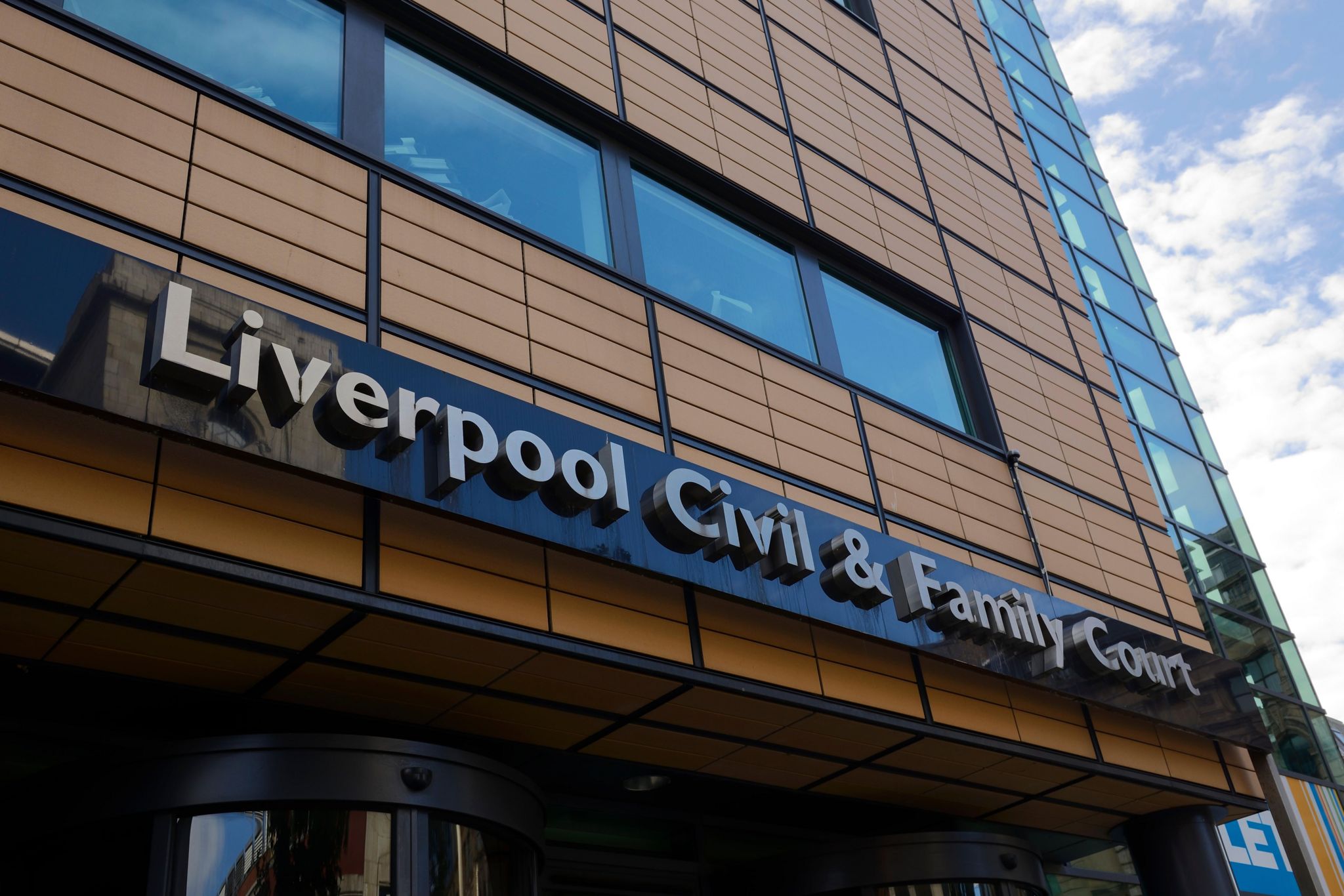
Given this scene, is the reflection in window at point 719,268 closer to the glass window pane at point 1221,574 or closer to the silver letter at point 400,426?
the silver letter at point 400,426

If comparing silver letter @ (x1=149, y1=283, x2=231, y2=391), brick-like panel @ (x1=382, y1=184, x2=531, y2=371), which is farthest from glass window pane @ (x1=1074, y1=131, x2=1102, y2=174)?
silver letter @ (x1=149, y1=283, x2=231, y2=391)

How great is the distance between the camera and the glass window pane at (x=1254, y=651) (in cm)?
1698

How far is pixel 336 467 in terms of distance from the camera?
17.9ft

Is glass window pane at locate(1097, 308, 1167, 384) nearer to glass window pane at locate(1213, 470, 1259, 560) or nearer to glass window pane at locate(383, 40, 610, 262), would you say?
glass window pane at locate(1213, 470, 1259, 560)

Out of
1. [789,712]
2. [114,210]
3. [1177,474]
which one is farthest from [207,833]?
[1177,474]

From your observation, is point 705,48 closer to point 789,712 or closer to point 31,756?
point 789,712

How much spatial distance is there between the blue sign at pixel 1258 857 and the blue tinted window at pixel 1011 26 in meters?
15.9

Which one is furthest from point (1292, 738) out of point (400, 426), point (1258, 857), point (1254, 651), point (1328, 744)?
point (400, 426)

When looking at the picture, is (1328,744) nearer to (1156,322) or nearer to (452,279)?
(1156,322)

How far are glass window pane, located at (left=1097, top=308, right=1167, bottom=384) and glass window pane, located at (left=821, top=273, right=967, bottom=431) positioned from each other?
30.0 feet

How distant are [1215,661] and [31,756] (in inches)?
378

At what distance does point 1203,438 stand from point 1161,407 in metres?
1.17

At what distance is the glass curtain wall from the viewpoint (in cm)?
1705

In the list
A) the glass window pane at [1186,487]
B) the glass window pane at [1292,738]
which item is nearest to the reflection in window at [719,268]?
the glass window pane at [1292,738]
